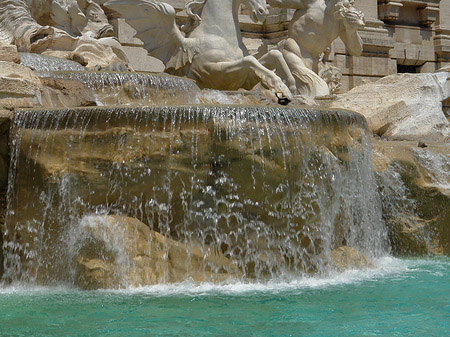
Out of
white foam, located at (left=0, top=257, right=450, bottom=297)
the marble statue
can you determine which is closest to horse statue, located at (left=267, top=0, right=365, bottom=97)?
the marble statue

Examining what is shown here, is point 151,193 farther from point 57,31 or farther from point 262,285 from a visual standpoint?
point 57,31

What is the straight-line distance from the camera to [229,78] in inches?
416

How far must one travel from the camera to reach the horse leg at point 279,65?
1117 cm

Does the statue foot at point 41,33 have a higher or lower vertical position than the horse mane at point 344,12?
higher

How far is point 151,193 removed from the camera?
6.46 m

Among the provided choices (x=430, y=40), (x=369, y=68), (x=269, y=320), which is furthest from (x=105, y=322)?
(x=430, y=40)

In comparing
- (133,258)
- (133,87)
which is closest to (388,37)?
(133,87)

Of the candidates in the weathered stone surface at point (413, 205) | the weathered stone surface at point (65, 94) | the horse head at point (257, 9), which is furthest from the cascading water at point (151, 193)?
the horse head at point (257, 9)

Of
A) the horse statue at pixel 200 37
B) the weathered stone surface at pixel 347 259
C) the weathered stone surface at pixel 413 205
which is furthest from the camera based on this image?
the horse statue at pixel 200 37

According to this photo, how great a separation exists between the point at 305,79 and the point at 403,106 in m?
1.94

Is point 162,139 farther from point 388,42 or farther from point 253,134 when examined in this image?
point 388,42

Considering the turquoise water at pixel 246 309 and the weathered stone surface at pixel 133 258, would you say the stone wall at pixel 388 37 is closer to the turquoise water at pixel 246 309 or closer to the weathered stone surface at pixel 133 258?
the weathered stone surface at pixel 133 258

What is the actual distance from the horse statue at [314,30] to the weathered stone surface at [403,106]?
4.38ft

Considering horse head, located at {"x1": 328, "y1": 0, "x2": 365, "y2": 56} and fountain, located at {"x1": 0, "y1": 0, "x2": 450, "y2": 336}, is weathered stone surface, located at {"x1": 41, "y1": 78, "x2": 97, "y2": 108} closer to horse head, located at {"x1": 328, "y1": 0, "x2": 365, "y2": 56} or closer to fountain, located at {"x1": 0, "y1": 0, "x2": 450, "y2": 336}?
fountain, located at {"x1": 0, "y1": 0, "x2": 450, "y2": 336}
